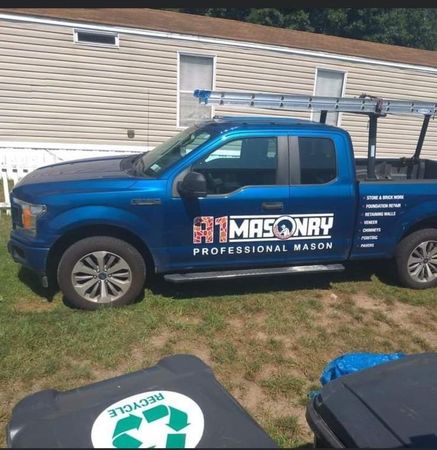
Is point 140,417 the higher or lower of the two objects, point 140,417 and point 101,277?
the higher

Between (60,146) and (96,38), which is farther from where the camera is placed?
(60,146)

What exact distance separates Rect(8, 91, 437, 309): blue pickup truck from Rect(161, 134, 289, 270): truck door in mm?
10

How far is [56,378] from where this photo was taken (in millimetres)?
3324

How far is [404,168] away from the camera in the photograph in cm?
635

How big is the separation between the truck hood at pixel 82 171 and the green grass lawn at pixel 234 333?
47.0 inches

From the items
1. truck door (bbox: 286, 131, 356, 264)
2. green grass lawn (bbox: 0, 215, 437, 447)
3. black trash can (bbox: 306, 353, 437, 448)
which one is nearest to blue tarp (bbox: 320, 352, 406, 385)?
black trash can (bbox: 306, 353, 437, 448)

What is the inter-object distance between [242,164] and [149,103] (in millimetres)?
7148

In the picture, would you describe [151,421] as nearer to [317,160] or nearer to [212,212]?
[212,212]

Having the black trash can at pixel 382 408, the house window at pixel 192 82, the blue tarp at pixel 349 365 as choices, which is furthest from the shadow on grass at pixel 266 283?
the house window at pixel 192 82

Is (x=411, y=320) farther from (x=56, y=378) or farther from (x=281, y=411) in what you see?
(x=56, y=378)

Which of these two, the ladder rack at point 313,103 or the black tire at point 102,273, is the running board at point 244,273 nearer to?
the black tire at point 102,273

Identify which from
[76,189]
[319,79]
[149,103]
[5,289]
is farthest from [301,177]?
[319,79]

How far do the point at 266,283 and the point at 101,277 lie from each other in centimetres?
193

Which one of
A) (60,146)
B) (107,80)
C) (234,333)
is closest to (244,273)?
(234,333)
